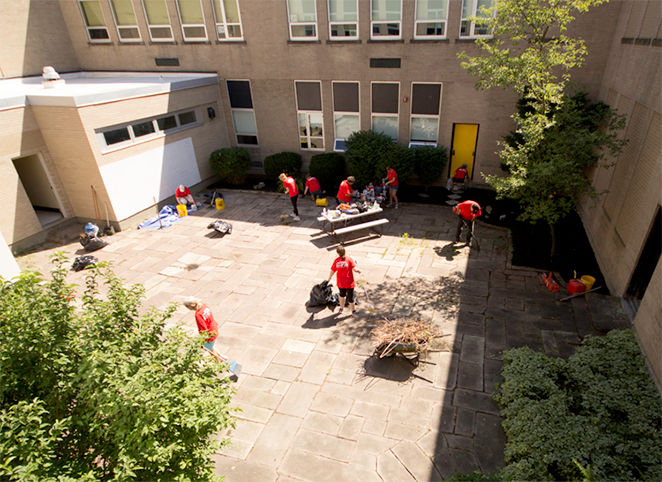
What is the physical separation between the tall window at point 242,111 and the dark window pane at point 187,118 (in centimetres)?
197

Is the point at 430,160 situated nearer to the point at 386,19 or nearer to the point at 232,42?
the point at 386,19

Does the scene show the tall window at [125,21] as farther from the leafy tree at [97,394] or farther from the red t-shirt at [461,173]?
the leafy tree at [97,394]

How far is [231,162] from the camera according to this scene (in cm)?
1616

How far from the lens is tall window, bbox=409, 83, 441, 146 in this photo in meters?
14.5

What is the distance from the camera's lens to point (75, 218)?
13.6 m

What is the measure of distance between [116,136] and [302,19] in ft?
26.4

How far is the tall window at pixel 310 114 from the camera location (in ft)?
52.0

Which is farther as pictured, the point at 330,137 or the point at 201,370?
the point at 330,137

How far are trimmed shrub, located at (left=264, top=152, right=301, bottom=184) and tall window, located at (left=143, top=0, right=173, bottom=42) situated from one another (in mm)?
6697

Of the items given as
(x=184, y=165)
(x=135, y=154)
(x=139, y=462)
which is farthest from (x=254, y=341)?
(x=184, y=165)

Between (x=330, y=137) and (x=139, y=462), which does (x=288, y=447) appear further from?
(x=330, y=137)

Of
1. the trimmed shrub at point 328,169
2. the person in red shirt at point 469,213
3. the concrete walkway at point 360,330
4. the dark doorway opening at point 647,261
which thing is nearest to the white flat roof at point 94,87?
the concrete walkway at point 360,330

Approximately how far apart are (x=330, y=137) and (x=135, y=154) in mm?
7523

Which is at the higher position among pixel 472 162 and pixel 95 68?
pixel 95 68
